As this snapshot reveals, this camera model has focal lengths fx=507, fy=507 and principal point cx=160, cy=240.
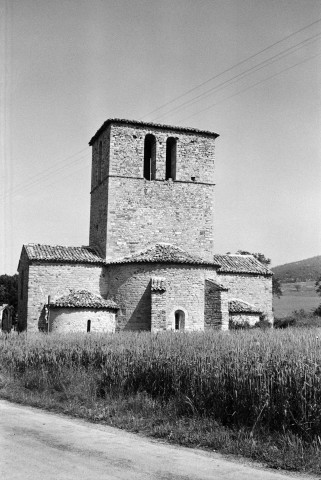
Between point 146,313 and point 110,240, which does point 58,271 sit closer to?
point 110,240

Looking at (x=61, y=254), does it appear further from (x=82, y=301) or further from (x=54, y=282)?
(x=82, y=301)

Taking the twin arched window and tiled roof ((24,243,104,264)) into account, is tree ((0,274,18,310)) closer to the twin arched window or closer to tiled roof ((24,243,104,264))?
tiled roof ((24,243,104,264))

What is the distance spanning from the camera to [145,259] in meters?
26.9

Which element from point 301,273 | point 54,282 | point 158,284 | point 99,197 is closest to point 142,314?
point 158,284

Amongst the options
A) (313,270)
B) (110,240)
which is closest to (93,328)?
(110,240)

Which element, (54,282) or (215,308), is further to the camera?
(54,282)

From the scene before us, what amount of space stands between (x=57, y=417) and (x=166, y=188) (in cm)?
2034

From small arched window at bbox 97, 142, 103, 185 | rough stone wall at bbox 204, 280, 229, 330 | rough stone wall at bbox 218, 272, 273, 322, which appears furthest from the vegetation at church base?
small arched window at bbox 97, 142, 103, 185

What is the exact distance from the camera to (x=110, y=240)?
29.0 metres

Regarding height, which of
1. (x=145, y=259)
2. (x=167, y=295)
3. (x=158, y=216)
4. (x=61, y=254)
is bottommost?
(x=167, y=295)

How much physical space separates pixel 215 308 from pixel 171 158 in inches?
394

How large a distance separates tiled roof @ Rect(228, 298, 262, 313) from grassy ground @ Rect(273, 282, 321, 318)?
27.3 meters

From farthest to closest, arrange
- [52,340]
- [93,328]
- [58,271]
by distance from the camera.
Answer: [58,271], [93,328], [52,340]

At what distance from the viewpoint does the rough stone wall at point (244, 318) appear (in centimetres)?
2977
